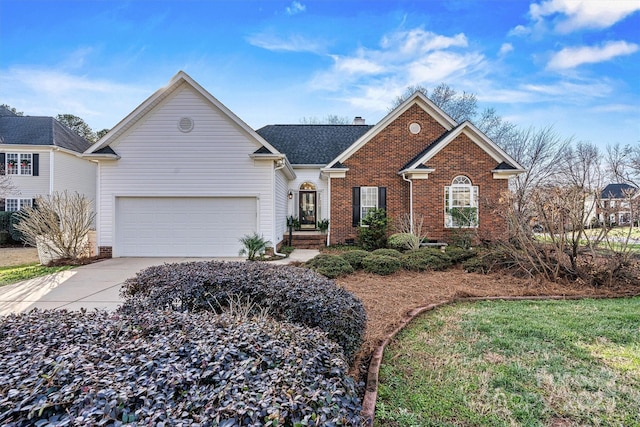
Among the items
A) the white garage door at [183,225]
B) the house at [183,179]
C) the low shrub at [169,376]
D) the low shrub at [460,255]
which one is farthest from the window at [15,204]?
the low shrub at [460,255]

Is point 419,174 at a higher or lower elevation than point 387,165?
lower

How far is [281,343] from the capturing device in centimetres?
221

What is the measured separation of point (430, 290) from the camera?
275 inches

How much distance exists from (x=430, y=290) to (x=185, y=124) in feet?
31.7

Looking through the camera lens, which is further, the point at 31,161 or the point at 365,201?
the point at 31,161

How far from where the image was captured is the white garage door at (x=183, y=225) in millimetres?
11352

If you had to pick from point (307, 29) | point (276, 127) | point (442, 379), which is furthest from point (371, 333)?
point (276, 127)

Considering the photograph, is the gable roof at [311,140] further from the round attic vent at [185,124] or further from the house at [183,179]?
the round attic vent at [185,124]

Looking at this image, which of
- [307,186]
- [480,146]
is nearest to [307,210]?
[307,186]

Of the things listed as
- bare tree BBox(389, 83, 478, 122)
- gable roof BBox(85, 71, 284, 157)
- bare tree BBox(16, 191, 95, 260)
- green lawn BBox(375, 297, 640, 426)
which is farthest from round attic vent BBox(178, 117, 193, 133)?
bare tree BBox(389, 83, 478, 122)

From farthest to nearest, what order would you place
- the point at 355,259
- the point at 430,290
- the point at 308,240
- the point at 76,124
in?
1. the point at 76,124
2. the point at 308,240
3. the point at 355,259
4. the point at 430,290

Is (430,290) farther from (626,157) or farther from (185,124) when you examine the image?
(626,157)

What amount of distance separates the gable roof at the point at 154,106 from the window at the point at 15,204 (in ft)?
37.1

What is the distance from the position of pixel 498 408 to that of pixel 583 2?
13242 mm
